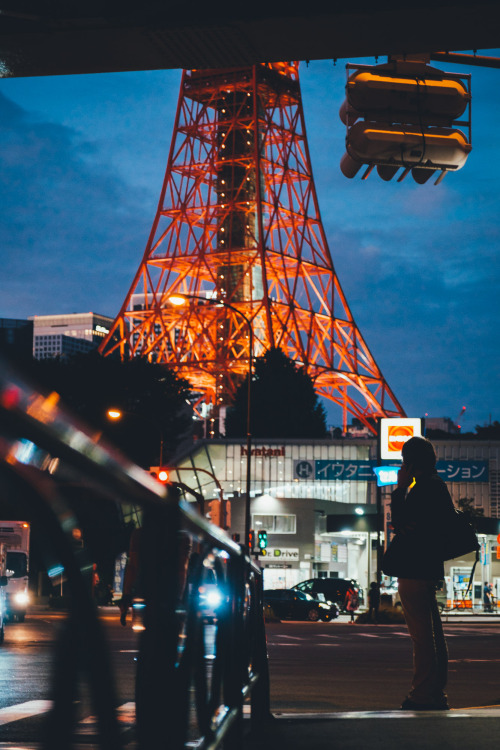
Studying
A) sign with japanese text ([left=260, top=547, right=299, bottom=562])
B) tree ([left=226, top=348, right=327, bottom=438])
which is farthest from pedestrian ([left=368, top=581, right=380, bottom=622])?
tree ([left=226, top=348, right=327, bottom=438])

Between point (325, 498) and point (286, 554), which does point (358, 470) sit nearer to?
point (286, 554)

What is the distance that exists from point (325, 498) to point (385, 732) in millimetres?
60181

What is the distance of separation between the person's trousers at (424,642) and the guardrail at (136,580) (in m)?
2.01

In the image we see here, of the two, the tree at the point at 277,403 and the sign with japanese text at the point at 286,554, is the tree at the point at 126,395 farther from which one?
the tree at the point at 277,403

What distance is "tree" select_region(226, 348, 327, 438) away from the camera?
253 ft

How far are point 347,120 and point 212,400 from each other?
3067 inches

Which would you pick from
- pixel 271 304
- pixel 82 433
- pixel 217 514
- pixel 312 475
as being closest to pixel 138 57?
pixel 82 433

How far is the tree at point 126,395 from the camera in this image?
2009 inches

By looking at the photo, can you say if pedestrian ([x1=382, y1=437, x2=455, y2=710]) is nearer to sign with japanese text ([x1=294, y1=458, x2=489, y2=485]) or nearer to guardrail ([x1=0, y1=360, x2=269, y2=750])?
guardrail ([x1=0, y1=360, x2=269, y2=750])

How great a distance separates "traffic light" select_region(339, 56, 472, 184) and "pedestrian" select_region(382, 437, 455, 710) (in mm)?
3523

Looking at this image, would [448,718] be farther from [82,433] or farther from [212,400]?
[212,400]

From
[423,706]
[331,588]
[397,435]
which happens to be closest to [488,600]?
[331,588]

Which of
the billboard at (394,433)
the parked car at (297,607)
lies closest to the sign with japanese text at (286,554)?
the parked car at (297,607)

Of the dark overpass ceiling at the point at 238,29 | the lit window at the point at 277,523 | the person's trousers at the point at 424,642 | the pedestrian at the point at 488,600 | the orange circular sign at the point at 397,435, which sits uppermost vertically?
the dark overpass ceiling at the point at 238,29
